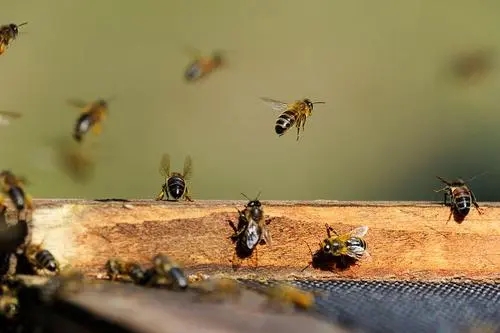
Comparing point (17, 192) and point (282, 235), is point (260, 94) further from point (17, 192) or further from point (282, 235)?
point (17, 192)

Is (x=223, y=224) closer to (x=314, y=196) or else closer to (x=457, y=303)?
(x=457, y=303)

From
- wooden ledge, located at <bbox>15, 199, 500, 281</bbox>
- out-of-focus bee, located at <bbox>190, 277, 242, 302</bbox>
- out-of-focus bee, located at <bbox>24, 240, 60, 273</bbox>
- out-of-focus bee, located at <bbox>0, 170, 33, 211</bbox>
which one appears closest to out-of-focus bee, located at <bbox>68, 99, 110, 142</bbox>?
out-of-focus bee, located at <bbox>0, 170, 33, 211</bbox>

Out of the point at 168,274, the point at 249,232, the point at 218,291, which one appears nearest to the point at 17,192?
the point at 168,274

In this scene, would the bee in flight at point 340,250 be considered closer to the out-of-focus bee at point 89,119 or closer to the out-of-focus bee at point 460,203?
the out-of-focus bee at point 460,203

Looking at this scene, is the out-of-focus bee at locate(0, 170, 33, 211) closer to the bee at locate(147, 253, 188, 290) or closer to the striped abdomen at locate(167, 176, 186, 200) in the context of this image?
the bee at locate(147, 253, 188, 290)

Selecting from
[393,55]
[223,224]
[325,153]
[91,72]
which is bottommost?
[223,224]

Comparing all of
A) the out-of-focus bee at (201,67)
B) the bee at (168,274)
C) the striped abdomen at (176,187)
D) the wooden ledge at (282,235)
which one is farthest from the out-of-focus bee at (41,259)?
the out-of-focus bee at (201,67)

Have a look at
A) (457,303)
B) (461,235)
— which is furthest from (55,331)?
(461,235)
